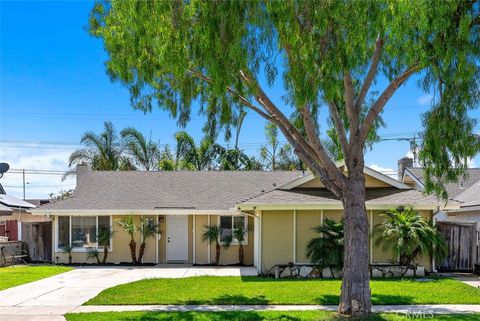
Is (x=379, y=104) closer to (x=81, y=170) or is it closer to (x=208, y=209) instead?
(x=208, y=209)

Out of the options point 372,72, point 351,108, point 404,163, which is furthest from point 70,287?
point 404,163

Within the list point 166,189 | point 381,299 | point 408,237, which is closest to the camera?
point 381,299

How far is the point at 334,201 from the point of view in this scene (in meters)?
15.8

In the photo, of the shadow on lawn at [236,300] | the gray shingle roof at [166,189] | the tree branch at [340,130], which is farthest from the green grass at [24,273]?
the tree branch at [340,130]

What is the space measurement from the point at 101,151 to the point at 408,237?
68.8 feet

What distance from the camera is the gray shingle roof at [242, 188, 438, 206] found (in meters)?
15.7

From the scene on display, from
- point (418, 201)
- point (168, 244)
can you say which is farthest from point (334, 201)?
point (168, 244)

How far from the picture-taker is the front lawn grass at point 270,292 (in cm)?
1104

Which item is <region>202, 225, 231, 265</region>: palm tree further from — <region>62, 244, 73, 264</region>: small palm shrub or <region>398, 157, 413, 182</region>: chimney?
<region>398, 157, 413, 182</region>: chimney

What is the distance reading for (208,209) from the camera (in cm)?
1923

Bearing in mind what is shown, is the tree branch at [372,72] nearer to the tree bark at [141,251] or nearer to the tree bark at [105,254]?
the tree bark at [141,251]

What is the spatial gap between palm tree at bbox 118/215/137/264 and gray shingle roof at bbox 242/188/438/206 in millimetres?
5741

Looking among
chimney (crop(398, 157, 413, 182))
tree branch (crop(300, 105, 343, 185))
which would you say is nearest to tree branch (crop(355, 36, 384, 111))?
tree branch (crop(300, 105, 343, 185))

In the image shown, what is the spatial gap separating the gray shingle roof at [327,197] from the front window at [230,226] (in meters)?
2.93
